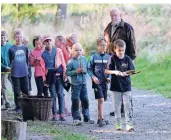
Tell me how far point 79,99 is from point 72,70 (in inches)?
12.5

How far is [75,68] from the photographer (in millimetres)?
6445

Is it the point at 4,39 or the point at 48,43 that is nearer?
the point at 48,43

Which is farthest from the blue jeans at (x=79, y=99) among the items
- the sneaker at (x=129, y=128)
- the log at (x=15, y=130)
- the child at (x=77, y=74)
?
the log at (x=15, y=130)

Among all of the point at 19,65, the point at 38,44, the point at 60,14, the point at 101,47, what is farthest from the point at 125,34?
the point at 60,14

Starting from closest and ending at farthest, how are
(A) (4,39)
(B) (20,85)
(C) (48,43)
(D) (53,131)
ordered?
(D) (53,131) < (C) (48,43) < (A) (4,39) < (B) (20,85)

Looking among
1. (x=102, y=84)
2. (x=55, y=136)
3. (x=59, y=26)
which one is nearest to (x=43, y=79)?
(x=102, y=84)

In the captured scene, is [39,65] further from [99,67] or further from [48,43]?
[99,67]

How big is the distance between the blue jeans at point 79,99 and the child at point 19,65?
89 centimetres

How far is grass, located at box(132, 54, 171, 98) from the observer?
9.29 meters

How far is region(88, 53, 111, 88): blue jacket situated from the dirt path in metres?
0.49

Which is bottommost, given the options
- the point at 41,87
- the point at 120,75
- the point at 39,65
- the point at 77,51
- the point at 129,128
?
the point at 129,128

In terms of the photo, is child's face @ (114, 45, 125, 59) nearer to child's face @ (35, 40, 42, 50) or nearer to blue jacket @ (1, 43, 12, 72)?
child's face @ (35, 40, 42, 50)

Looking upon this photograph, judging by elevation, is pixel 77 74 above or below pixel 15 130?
above

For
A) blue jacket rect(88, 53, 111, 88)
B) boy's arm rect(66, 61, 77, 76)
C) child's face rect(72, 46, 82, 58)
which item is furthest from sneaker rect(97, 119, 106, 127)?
child's face rect(72, 46, 82, 58)
